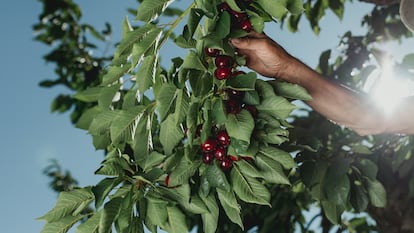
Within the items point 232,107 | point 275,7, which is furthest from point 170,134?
point 275,7

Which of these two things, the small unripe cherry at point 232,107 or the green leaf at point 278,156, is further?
the green leaf at point 278,156

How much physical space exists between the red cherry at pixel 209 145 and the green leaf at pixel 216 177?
0.18 ft

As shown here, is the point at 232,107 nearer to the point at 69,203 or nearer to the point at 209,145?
the point at 209,145

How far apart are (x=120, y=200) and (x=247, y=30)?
0.51 m

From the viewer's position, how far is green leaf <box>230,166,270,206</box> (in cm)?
125

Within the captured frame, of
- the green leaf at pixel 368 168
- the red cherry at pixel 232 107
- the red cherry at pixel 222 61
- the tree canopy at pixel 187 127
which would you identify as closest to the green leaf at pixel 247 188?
the tree canopy at pixel 187 127

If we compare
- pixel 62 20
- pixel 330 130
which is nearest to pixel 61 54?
pixel 62 20

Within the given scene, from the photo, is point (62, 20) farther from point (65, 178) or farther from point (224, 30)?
point (224, 30)

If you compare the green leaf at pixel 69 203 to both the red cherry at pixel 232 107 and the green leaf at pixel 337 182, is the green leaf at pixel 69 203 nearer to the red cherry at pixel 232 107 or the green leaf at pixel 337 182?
the red cherry at pixel 232 107

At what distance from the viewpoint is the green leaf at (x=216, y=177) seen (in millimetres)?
1242

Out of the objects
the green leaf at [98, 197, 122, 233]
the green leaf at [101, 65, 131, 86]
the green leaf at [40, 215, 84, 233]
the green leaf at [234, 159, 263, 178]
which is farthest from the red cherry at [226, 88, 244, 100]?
the green leaf at [40, 215, 84, 233]

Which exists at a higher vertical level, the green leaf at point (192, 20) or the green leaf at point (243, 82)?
the green leaf at point (192, 20)

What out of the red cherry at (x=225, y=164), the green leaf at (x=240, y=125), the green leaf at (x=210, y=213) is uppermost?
the green leaf at (x=240, y=125)

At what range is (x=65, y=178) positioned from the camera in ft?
18.2
